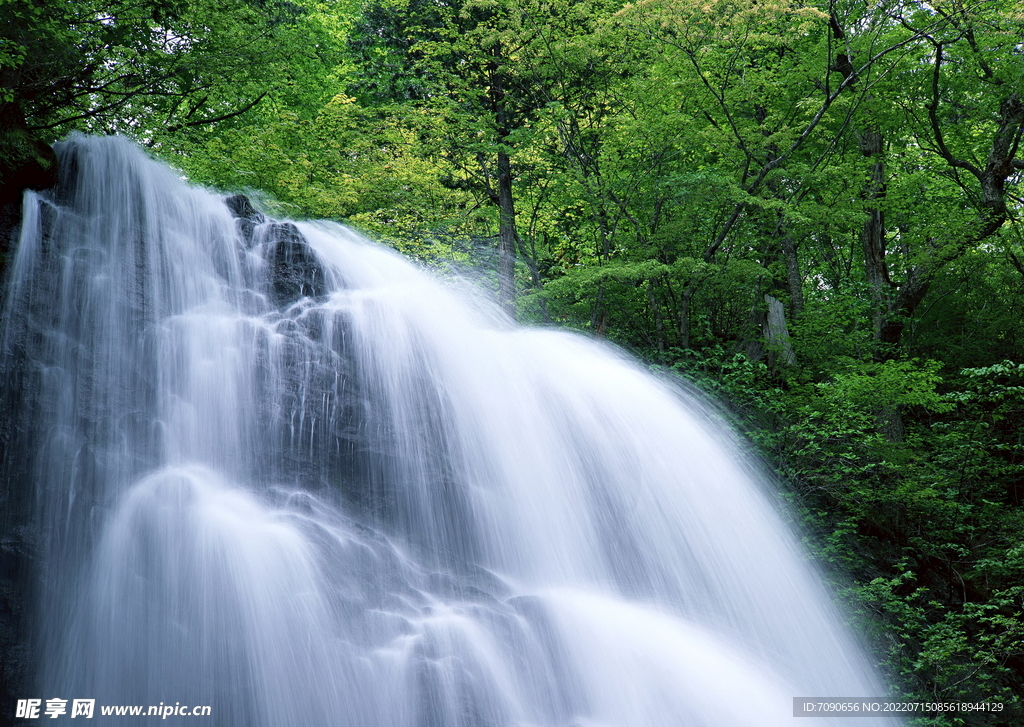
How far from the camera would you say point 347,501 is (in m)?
6.61

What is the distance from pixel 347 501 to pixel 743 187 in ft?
27.5

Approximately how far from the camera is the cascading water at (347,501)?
5.52 meters

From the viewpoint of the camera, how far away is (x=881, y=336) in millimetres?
12977

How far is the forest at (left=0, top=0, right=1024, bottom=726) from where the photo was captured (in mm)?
9195

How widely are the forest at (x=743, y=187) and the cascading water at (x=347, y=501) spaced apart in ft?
5.04

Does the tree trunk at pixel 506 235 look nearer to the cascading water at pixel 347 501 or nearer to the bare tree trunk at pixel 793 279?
the cascading water at pixel 347 501

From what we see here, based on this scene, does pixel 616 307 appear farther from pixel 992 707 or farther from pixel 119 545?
pixel 119 545

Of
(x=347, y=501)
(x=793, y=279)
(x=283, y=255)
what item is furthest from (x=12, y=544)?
(x=793, y=279)

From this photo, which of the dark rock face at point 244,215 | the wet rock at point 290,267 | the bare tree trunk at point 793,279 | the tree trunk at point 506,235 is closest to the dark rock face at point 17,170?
the dark rock face at point 244,215

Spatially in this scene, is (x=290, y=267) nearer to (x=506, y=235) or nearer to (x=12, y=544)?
(x=12, y=544)

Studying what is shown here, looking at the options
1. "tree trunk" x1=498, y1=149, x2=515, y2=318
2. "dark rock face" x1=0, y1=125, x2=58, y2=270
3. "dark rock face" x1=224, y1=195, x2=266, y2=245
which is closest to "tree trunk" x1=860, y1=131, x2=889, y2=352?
"tree trunk" x1=498, y1=149, x2=515, y2=318

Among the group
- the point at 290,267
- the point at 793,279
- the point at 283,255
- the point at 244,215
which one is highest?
the point at 244,215

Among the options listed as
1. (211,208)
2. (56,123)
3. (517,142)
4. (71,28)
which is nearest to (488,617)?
(211,208)

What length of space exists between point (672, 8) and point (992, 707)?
9.76 metres
